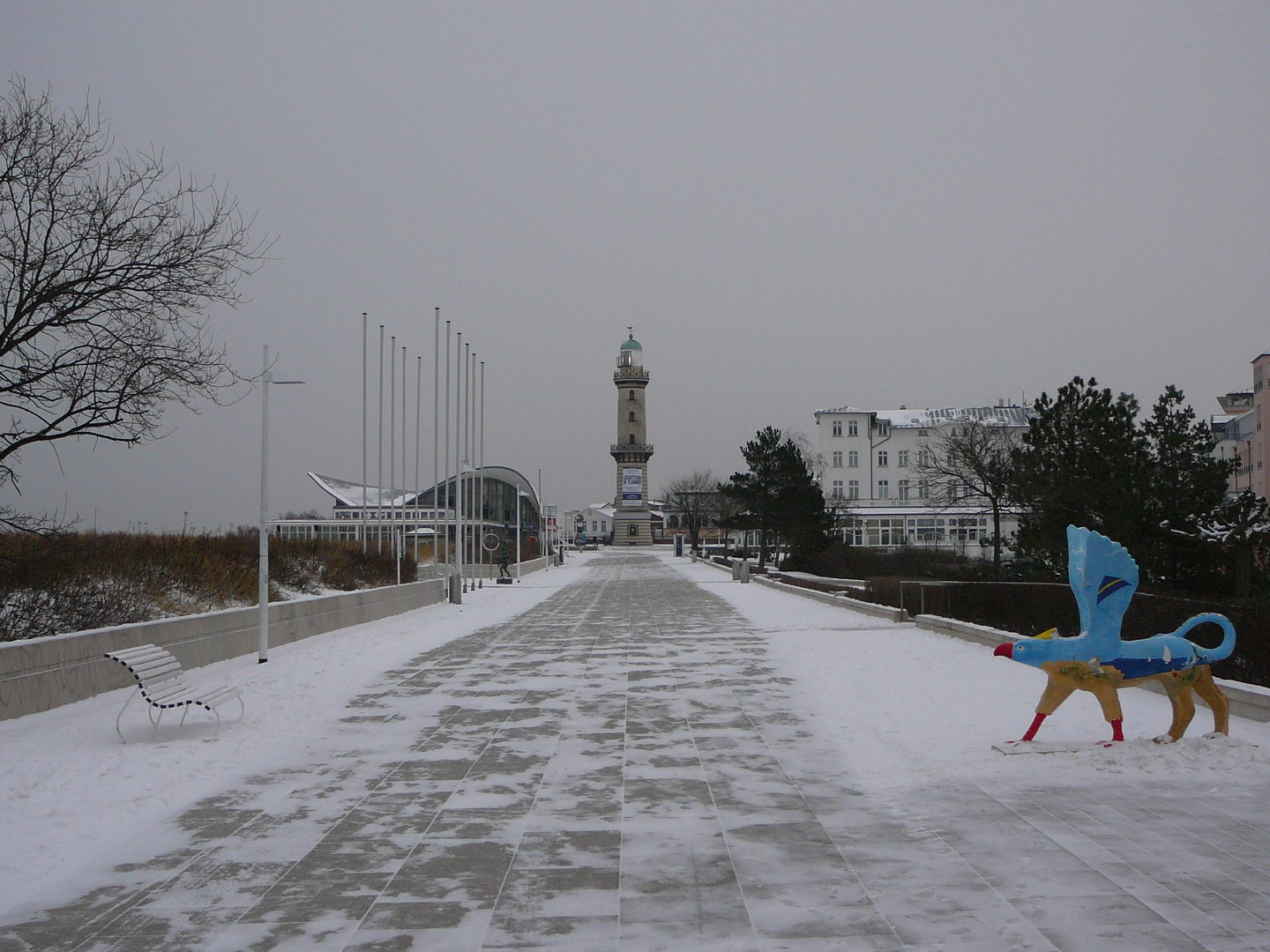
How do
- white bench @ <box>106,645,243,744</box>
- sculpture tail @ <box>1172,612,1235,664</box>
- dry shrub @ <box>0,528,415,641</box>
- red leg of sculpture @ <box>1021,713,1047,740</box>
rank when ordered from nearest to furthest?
sculpture tail @ <box>1172,612,1235,664</box>, red leg of sculpture @ <box>1021,713,1047,740</box>, white bench @ <box>106,645,243,744</box>, dry shrub @ <box>0,528,415,641</box>

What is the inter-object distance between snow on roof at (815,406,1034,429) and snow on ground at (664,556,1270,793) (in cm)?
7783

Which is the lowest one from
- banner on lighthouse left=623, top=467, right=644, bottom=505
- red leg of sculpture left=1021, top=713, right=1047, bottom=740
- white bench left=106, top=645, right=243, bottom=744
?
red leg of sculpture left=1021, top=713, right=1047, bottom=740

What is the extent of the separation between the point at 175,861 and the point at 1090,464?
2751 centimetres

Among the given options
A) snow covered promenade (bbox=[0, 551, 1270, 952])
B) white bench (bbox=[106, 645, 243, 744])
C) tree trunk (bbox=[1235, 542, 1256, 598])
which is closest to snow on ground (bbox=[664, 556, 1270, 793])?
snow covered promenade (bbox=[0, 551, 1270, 952])

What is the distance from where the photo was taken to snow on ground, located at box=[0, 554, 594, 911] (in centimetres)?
658

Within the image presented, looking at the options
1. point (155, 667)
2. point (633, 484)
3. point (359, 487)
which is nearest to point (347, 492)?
point (359, 487)

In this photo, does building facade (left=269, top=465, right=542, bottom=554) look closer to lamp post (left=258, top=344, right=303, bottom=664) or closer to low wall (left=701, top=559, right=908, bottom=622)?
low wall (left=701, top=559, right=908, bottom=622)

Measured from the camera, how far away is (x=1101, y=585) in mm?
8789

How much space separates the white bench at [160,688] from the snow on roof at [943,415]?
283 feet

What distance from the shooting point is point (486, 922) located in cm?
515

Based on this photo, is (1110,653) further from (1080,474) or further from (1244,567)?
(1080,474)

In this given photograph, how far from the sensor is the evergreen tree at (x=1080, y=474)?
26969 millimetres

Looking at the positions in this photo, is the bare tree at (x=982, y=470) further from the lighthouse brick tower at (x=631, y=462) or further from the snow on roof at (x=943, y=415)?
the lighthouse brick tower at (x=631, y=462)

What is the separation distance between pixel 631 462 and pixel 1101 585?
4889 inches
